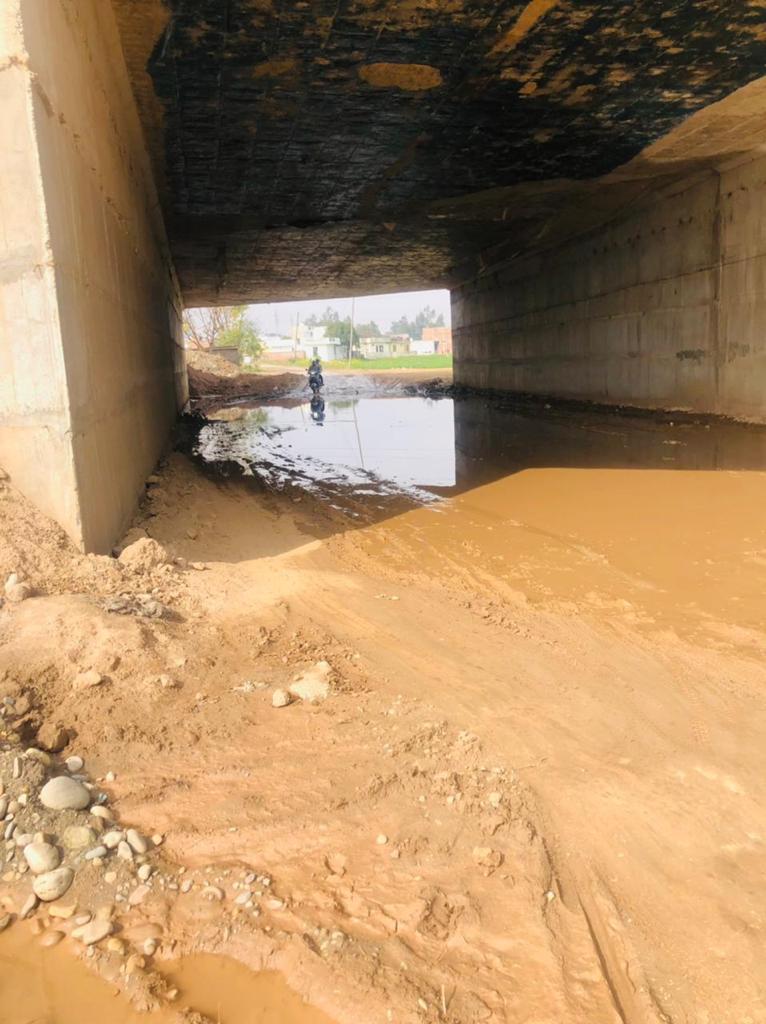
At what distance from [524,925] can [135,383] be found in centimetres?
711

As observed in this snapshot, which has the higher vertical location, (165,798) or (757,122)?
(757,122)

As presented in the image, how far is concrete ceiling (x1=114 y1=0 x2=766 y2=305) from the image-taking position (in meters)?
7.09

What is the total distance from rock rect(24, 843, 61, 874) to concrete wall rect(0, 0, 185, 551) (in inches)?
92.9

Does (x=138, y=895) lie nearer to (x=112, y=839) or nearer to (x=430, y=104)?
(x=112, y=839)

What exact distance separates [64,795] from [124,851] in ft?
1.07

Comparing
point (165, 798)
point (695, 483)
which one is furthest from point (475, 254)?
point (165, 798)

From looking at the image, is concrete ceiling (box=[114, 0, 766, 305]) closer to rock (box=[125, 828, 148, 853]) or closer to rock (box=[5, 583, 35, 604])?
rock (box=[5, 583, 35, 604])

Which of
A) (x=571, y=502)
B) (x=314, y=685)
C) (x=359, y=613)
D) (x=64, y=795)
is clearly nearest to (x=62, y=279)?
(x=359, y=613)

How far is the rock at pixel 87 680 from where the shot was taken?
10.5 feet

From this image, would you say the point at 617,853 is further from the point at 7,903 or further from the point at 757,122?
the point at 757,122

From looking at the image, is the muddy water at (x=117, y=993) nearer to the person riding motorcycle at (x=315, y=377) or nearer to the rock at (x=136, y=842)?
the rock at (x=136, y=842)

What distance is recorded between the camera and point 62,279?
4.19m

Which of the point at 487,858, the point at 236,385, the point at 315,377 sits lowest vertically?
the point at 487,858

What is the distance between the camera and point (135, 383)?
7.95 m
